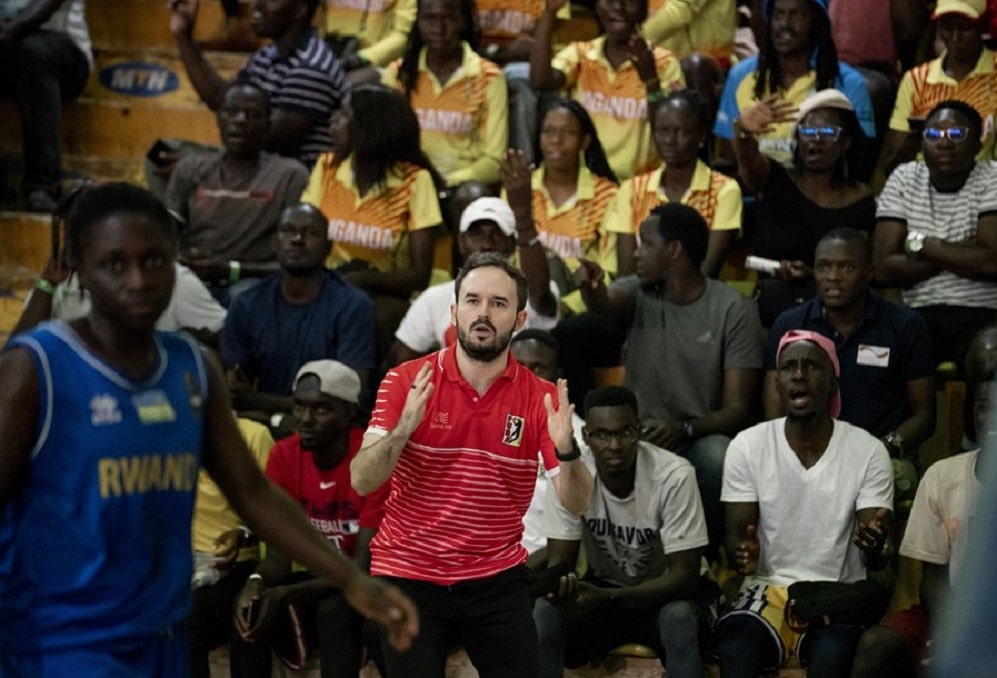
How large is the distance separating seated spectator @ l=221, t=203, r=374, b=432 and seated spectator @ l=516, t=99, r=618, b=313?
1.25 meters

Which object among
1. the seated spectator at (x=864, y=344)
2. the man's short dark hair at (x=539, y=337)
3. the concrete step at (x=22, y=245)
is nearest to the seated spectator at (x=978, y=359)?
the seated spectator at (x=864, y=344)

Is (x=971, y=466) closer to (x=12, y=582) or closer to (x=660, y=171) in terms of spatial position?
(x=660, y=171)

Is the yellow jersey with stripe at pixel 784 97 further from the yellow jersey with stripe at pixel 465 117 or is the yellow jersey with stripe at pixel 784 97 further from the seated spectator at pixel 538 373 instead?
the seated spectator at pixel 538 373

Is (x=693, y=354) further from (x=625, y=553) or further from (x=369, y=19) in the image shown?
(x=369, y=19)

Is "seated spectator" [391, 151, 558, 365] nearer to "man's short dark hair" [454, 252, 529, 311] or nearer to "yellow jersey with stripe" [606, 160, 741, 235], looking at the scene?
"yellow jersey with stripe" [606, 160, 741, 235]

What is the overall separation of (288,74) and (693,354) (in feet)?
10.7

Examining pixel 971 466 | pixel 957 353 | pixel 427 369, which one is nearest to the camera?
pixel 427 369

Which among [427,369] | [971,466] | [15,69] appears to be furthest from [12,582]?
[15,69]

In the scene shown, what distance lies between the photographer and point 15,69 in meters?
9.12

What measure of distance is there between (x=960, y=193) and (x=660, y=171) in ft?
4.90

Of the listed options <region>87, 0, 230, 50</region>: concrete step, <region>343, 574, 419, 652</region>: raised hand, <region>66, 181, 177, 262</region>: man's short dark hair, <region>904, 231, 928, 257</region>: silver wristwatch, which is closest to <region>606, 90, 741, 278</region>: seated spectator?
<region>904, 231, 928, 257</region>: silver wristwatch

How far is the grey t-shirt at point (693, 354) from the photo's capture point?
7.29 metres

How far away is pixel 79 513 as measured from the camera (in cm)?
325

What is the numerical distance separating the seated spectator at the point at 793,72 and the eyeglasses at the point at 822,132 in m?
0.51
